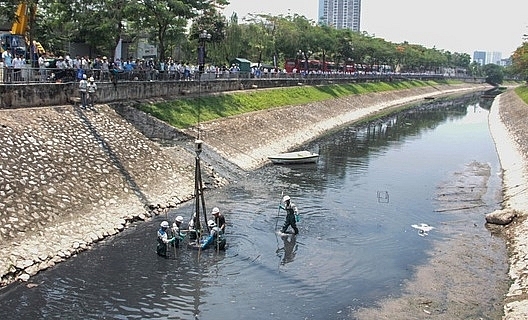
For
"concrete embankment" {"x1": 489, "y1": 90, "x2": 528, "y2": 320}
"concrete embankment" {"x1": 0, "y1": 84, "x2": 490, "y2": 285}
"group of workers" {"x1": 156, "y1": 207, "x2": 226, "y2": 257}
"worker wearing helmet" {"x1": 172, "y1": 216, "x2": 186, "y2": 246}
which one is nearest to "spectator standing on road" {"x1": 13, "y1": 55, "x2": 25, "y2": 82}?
"concrete embankment" {"x1": 0, "y1": 84, "x2": 490, "y2": 285}

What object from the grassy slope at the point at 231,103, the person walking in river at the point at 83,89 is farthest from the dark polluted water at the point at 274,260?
the person walking in river at the point at 83,89

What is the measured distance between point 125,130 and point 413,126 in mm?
53248

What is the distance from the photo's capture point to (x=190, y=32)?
79.8 m

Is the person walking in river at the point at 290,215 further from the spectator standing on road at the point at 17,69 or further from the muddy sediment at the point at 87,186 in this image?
the spectator standing on road at the point at 17,69

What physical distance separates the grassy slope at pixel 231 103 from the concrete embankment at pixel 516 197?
2193 centimetres

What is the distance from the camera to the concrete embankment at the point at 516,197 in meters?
20.7

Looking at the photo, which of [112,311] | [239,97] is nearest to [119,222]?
[112,311]

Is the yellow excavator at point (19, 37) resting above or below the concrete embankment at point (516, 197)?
above

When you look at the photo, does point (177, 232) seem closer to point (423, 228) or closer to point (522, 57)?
point (423, 228)

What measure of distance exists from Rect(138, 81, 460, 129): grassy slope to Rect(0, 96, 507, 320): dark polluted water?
8.13m

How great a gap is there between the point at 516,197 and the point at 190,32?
177ft

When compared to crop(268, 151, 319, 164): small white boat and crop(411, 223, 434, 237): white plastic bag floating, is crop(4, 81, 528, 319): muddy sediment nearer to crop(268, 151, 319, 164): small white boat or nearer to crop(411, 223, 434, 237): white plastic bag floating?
crop(268, 151, 319, 164): small white boat

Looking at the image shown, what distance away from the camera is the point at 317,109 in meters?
76.8

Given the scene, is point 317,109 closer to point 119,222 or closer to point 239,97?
point 239,97
